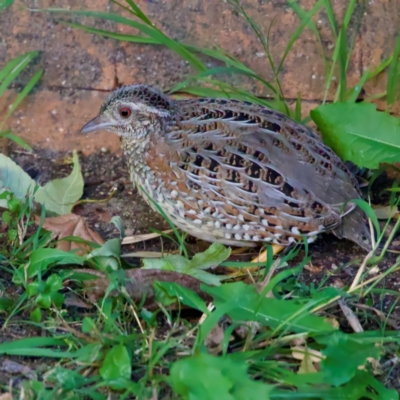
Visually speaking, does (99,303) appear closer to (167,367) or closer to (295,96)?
(167,367)

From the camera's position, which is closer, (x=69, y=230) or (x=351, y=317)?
(x=351, y=317)

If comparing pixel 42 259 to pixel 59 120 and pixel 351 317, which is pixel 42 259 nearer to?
pixel 351 317

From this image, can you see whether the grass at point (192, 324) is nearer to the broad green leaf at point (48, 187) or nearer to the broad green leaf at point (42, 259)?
the broad green leaf at point (42, 259)

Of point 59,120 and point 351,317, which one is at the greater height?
point 59,120

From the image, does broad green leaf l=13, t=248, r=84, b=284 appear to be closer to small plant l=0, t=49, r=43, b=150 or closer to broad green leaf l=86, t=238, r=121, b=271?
broad green leaf l=86, t=238, r=121, b=271

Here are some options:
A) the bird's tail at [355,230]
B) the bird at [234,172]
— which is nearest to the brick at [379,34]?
the bird at [234,172]

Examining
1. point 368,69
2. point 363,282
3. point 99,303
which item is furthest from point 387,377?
point 368,69

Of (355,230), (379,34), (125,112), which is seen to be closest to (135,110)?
(125,112)
